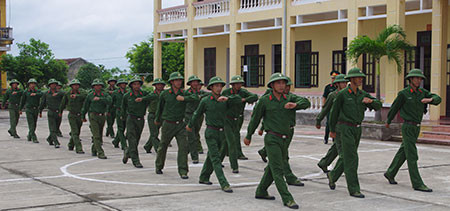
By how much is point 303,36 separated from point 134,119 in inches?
657

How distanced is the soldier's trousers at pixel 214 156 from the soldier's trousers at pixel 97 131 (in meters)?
4.69

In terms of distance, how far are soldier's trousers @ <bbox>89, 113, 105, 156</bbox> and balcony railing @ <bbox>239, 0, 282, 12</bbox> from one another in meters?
13.7

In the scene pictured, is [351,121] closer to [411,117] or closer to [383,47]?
[411,117]

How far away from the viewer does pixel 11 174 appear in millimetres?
11258

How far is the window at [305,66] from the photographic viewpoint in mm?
27422

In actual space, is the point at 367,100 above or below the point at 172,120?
above

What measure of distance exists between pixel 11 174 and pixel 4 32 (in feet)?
119

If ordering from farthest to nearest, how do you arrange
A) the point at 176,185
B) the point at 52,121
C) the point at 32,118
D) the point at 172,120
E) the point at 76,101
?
the point at 32,118
the point at 52,121
the point at 76,101
the point at 172,120
the point at 176,185

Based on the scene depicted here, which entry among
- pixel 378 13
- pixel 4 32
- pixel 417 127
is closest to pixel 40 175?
pixel 417 127

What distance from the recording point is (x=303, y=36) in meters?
27.9

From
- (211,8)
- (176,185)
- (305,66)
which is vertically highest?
(211,8)

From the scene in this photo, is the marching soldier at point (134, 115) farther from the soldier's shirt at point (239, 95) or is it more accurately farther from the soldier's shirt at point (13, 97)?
the soldier's shirt at point (13, 97)

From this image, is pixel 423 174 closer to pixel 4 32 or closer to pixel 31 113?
pixel 31 113

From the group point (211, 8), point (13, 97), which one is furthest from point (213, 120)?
point (211, 8)
